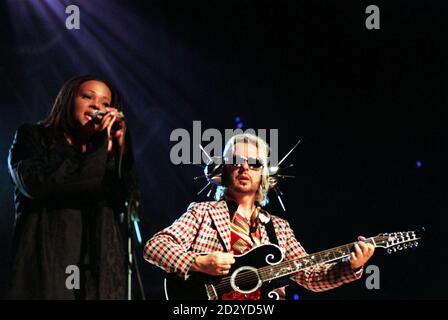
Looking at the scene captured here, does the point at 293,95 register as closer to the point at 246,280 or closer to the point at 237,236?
the point at 237,236

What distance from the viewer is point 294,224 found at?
3.50 meters

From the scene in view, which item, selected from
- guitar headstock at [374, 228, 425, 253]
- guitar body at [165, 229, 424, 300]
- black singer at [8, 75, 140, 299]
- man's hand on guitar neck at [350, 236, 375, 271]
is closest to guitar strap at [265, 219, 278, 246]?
guitar body at [165, 229, 424, 300]

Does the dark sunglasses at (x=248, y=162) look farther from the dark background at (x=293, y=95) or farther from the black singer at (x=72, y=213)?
the black singer at (x=72, y=213)

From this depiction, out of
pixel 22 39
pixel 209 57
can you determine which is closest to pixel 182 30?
pixel 209 57

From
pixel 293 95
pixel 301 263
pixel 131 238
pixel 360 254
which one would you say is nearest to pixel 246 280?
pixel 301 263

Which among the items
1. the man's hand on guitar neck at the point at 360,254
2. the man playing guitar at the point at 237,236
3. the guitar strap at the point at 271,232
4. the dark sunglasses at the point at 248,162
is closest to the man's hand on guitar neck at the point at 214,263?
the man playing guitar at the point at 237,236

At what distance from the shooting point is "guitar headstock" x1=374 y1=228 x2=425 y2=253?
3168 mm

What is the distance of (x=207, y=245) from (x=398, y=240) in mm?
1074

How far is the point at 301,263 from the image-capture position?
308cm

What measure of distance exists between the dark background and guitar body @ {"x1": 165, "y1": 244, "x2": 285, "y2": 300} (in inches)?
19.3

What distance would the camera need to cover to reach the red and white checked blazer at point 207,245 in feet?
9.85

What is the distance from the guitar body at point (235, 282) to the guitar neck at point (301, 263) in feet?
0.08

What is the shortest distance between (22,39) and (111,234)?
1.95 metres

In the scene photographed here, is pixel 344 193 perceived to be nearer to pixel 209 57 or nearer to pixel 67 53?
pixel 209 57
